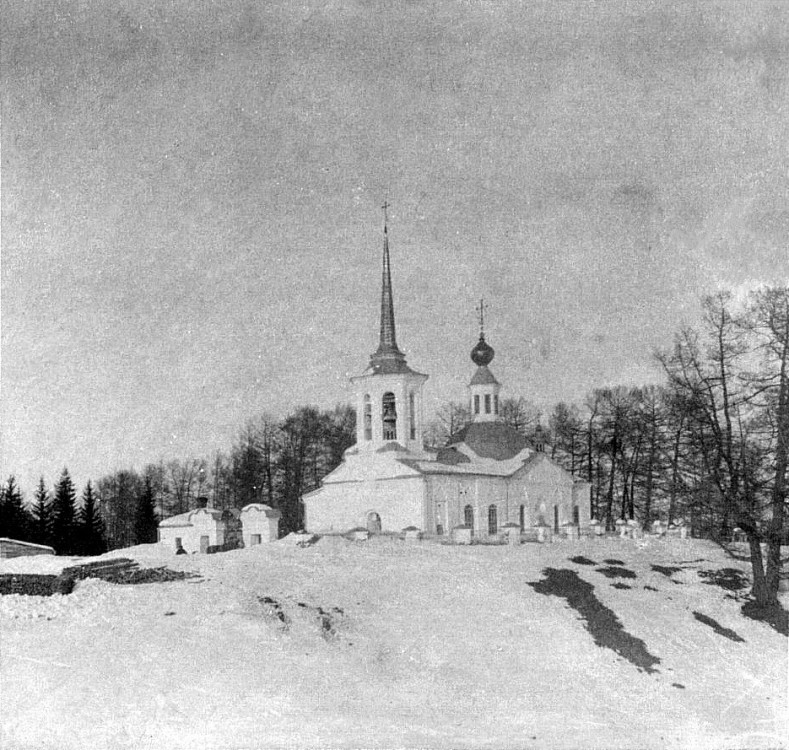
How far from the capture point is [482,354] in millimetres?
33375

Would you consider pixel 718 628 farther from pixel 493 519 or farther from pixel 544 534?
pixel 493 519

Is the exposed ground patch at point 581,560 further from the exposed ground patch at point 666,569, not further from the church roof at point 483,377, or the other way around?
the church roof at point 483,377

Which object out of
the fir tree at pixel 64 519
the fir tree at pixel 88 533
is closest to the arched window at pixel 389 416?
the fir tree at pixel 88 533

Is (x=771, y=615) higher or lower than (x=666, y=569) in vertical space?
lower

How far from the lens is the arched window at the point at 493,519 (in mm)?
31969

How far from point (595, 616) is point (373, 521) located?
1145cm

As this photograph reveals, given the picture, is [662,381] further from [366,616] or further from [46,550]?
[46,550]

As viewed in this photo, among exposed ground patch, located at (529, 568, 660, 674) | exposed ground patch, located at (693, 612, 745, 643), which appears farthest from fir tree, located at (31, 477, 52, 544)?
exposed ground patch, located at (693, 612, 745, 643)

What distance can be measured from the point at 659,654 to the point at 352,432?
Answer: 19.7 meters

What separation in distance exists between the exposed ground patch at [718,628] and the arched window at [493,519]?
12537 mm

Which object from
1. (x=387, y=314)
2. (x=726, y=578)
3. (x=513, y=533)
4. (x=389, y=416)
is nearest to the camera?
(x=726, y=578)

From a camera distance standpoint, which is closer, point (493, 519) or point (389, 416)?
point (389, 416)

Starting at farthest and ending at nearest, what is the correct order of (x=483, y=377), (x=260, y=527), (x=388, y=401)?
1. (x=483, y=377)
2. (x=388, y=401)
3. (x=260, y=527)

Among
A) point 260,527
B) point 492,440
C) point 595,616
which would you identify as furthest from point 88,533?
point 595,616
